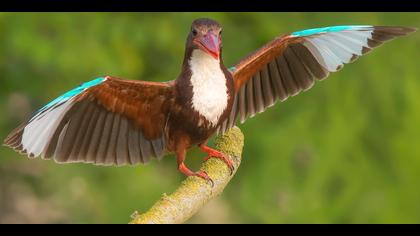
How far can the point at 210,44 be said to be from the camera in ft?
12.1

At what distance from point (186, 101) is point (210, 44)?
1.04ft

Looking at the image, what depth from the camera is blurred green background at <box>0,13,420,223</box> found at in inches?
263

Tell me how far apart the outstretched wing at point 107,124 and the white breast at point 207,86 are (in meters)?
0.14

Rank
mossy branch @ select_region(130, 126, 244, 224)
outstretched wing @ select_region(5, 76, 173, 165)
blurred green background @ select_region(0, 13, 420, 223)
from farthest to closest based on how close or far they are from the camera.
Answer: blurred green background @ select_region(0, 13, 420, 223) < outstretched wing @ select_region(5, 76, 173, 165) < mossy branch @ select_region(130, 126, 244, 224)

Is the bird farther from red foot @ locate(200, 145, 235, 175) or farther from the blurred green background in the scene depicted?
the blurred green background

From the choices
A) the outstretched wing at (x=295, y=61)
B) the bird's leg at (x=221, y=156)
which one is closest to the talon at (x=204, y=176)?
the bird's leg at (x=221, y=156)

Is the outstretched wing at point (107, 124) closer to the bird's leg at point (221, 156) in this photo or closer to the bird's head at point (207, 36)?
the bird's leg at point (221, 156)

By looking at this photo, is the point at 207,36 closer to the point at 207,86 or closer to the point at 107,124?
the point at 207,86

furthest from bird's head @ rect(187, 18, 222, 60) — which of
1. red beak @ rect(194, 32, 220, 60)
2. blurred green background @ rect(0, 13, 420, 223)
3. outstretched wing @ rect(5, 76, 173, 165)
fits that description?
blurred green background @ rect(0, 13, 420, 223)

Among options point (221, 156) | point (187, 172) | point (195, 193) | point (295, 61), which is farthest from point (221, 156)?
point (295, 61)

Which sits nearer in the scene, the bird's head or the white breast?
the bird's head

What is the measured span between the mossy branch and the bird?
0.05m

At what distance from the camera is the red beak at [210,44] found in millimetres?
3667
